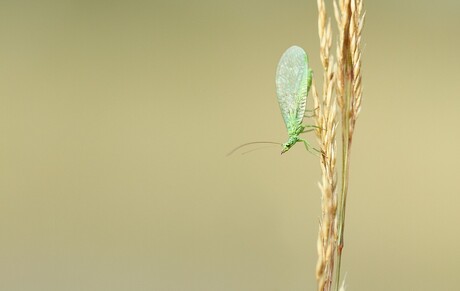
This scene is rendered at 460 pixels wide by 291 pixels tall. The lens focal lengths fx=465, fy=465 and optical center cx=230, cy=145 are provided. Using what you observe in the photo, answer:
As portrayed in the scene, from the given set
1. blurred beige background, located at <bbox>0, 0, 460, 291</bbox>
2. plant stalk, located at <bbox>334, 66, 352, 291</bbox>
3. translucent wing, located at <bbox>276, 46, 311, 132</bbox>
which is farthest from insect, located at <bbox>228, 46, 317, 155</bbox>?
blurred beige background, located at <bbox>0, 0, 460, 291</bbox>

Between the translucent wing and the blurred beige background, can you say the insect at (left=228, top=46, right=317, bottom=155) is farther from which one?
the blurred beige background

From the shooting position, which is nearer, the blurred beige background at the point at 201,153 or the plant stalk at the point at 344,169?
the plant stalk at the point at 344,169

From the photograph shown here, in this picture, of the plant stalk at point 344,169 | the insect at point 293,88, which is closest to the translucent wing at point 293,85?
the insect at point 293,88

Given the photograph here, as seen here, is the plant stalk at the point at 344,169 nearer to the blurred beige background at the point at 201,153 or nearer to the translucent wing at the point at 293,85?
the translucent wing at the point at 293,85

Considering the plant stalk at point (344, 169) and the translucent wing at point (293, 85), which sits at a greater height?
the translucent wing at point (293, 85)

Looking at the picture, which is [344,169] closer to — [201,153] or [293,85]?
[293,85]

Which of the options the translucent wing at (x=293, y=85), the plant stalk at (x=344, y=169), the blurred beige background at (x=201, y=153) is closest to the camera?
the plant stalk at (x=344, y=169)

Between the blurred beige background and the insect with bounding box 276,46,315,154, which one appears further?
the blurred beige background

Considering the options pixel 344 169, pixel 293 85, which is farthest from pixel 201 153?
pixel 344 169
